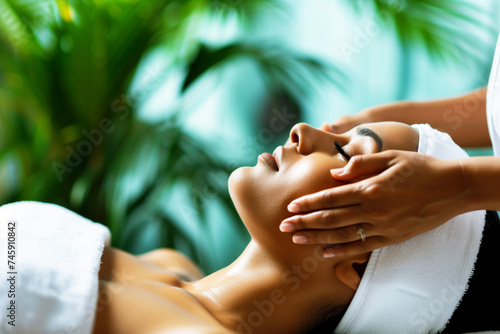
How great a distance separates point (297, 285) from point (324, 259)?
0.27ft

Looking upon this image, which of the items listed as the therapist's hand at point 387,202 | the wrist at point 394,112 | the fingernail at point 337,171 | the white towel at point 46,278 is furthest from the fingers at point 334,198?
the wrist at point 394,112

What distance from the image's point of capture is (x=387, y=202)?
2.41 feet

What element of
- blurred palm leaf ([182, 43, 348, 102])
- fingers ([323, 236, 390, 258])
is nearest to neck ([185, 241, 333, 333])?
fingers ([323, 236, 390, 258])

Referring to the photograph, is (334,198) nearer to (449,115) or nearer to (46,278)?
(46,278)

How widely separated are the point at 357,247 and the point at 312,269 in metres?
0.14

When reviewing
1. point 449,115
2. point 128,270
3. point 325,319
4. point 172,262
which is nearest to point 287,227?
point 325,319

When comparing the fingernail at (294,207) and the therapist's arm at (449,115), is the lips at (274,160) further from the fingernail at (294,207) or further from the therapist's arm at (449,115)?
the therapist's arm at (449,115)

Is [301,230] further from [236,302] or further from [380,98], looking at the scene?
[380,98]

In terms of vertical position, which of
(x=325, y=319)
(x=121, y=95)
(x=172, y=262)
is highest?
(x=121, y=95)

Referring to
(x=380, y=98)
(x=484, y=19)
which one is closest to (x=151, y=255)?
(x=380, y=98)

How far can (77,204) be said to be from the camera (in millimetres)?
1521

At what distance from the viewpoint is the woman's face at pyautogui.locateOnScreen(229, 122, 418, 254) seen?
2.91ft

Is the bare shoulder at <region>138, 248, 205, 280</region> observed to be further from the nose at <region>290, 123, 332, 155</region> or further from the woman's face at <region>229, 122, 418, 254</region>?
the nose at <region>290, 123, 332, 155</region>

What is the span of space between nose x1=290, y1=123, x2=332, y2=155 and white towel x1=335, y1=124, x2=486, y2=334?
0.24 m
